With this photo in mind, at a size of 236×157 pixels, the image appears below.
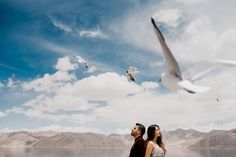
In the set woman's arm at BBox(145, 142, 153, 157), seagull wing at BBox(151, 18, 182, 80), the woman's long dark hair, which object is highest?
seagull wing at BBox(151, 18, 182, 80)

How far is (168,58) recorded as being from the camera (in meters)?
4.68

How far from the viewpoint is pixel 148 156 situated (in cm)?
720

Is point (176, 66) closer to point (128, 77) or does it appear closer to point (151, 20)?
point (151, 20)

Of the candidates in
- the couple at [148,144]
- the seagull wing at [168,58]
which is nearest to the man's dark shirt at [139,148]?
the couple at [148,144]

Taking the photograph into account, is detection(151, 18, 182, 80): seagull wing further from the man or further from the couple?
the man

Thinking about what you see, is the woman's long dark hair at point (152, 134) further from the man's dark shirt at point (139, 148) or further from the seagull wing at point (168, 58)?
the seagull wing at point (168, 58)

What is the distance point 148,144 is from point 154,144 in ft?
0.50

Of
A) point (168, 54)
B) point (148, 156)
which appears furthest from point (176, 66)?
point (148, 156)

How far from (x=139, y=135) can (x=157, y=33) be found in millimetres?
3524

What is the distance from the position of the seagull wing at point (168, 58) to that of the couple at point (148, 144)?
2928mm

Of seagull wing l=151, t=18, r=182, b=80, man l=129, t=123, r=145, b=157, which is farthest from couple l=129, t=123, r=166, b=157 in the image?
seagull wing l=151, t=18, r=182, b=80

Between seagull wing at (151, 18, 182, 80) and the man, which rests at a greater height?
seagull wing at (151, 18, 182, 80)

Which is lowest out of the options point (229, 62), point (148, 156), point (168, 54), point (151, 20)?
point (148, 156)

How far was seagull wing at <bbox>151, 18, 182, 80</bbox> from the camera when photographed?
14.6 feet
